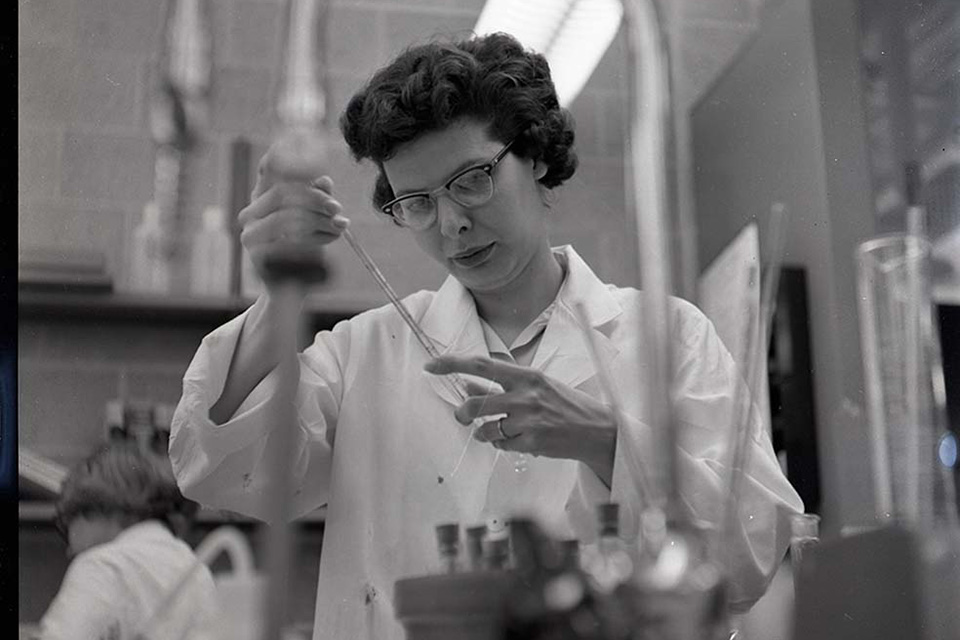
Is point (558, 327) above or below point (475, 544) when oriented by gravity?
above

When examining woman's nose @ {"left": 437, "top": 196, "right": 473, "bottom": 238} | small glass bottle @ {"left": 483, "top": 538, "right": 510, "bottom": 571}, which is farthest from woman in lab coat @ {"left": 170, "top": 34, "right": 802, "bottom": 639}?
small glass bottle @ {"left": 483, "top": 538, "right": 510, "bottom": 571}

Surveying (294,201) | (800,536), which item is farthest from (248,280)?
(800,536)

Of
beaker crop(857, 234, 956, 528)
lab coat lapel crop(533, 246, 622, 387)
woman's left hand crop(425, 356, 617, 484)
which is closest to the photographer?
woman's left hand crop(425, 356, 617, 484)

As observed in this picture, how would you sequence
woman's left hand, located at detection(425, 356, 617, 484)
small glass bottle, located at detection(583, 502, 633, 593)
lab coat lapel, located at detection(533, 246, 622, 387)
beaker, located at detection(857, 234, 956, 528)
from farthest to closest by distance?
beaker, located at detection(857, 234, 956, 528) → lab coat lapel, located at detection(533, 246, 622, 387) → woman's left hand, located at detection(425, 356, 617, 484) → small glass bottle, located at detection(583, 502, 633, 593)

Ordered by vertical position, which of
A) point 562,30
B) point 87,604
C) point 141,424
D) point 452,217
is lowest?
point 87,604

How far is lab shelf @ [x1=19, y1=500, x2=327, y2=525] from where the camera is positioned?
712 millimetres

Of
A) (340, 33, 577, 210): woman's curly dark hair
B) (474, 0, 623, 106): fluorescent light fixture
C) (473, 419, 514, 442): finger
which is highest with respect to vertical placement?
(474, 0, 623, 106): fluorescent light fixture

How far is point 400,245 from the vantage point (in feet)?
2.39

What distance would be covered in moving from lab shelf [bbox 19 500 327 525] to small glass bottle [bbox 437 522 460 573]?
154 millimetres

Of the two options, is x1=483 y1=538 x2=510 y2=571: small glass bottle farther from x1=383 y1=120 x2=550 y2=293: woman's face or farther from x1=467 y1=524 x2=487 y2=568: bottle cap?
x1=383 y1=120 x2=550 y2=293: woman's face

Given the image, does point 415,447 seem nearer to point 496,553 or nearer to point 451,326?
point 451,326

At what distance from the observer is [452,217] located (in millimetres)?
684

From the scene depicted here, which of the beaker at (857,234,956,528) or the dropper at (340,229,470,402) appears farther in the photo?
the beaker at (857,234,956,528)

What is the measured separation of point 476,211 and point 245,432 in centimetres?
18
